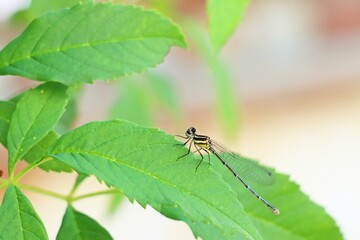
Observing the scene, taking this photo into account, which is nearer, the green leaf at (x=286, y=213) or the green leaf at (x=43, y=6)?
the green leaf at (x=286, y=213)

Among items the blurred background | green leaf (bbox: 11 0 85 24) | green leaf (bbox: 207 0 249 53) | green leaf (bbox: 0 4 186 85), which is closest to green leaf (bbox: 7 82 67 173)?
green leaf (bbox: 0 4 186 85)

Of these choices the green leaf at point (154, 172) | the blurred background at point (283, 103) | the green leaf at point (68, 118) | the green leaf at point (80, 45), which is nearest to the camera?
the green leaf at point (154, 172)

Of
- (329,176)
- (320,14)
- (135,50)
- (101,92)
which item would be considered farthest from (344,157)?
(135,50)

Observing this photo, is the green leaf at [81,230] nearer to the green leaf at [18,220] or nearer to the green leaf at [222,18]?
the green leaf at [18,220]

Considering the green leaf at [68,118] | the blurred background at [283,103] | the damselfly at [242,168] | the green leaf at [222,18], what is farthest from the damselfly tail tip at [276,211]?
the blurred background at [283,103]

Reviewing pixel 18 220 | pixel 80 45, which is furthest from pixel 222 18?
pixel 18 220

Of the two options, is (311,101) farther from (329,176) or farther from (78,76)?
(78,76)
